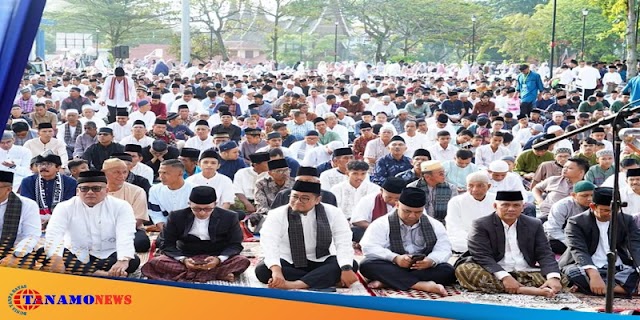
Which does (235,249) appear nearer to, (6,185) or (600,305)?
(6,185)

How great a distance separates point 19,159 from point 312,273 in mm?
3512

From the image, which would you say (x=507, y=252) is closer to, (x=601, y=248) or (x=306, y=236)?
(x=601, y=248)

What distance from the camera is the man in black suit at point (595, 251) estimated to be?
15.2 feet

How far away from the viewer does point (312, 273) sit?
4574mm

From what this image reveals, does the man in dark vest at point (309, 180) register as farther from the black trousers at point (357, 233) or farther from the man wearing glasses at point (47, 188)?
the man wearing glasses at point (47, 188)

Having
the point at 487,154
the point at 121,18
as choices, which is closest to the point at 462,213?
the point at 487,154

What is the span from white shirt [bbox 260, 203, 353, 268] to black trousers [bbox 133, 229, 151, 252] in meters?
1.08

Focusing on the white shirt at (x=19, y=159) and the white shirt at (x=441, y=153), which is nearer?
the white shirt at (x=19, y=159)

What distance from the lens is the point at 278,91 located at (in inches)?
587

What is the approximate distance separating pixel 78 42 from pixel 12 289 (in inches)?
634

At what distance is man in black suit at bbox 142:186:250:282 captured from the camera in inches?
188

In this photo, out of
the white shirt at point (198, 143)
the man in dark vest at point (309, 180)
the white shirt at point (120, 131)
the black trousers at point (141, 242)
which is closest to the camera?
the black trousers at point (141, 242)

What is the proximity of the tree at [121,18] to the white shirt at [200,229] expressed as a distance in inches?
285

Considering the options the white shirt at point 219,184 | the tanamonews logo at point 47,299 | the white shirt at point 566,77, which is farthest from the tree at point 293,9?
the tanamonews logo at point 47,299
